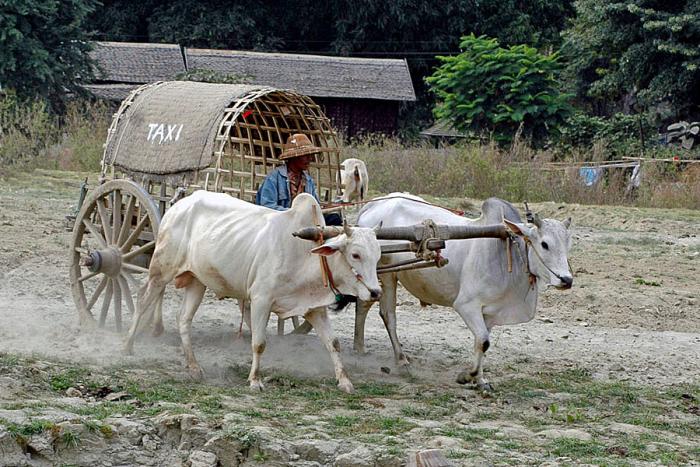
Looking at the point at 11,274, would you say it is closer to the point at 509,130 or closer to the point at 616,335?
the point at 616,335

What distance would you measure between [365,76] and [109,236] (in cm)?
2357

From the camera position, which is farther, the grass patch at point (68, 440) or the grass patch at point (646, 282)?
the grass patch at point (646, 282)

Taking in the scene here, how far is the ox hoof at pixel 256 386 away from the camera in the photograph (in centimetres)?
712

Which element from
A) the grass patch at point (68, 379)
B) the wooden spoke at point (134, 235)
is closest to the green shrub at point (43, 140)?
the wooden spoke at point (134, 235)

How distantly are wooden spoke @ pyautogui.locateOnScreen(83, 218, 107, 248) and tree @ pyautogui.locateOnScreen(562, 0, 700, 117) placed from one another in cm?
1486

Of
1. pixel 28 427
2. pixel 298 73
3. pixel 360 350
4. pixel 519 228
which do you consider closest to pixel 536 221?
pixel 519 228

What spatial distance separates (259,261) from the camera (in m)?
7.38

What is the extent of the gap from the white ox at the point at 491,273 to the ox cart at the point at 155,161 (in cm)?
146

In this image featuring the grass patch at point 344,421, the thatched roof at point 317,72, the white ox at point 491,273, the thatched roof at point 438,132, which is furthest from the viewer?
the thatched roof at point 438,132

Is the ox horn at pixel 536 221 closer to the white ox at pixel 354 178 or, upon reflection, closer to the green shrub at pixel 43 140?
the white ox at pixel 354 178

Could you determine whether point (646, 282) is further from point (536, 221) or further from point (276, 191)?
point (276, 191)

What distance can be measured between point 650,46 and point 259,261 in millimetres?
16569

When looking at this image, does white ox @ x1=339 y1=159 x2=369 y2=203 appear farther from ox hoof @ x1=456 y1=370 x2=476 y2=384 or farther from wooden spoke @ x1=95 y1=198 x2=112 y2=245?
ox hoof @ x1=456 y1=370 x2=476 y2=384

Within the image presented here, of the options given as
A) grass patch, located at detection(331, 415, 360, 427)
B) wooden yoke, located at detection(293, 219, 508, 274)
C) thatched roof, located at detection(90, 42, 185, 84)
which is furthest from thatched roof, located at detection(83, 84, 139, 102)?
grass patch, located at detection(331, 415, 360, 427)
